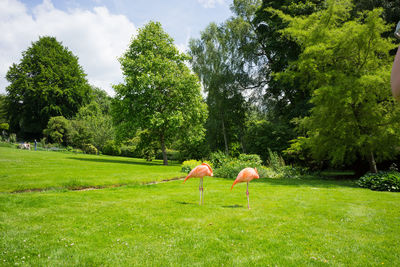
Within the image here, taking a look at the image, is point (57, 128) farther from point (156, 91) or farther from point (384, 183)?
point (384, 183)

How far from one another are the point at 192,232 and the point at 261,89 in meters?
22.9

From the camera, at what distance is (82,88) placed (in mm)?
42344

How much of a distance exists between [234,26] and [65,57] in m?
33.0

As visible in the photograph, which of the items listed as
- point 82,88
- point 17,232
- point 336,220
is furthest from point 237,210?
point 82,88

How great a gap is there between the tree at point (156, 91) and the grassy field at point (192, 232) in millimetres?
14298

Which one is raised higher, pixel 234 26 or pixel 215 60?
pixel 234 26

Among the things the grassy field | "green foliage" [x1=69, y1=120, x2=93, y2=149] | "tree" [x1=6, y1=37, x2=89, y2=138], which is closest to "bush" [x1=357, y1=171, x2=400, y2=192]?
the grassy field

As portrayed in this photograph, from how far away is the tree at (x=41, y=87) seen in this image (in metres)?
37.3

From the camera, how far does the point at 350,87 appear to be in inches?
463

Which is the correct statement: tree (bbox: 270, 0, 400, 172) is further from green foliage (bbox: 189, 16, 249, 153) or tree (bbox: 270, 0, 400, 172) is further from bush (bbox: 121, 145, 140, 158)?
bush (bbox: 121, 145, 140, 158)

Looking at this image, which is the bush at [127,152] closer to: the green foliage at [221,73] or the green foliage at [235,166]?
the green foliage at [221,73]

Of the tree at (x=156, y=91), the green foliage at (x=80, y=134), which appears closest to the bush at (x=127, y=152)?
the green foliage at (x=80, y=134)

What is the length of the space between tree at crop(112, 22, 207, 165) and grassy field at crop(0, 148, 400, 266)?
14.3 meters

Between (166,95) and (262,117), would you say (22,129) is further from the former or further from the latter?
(262,117)
